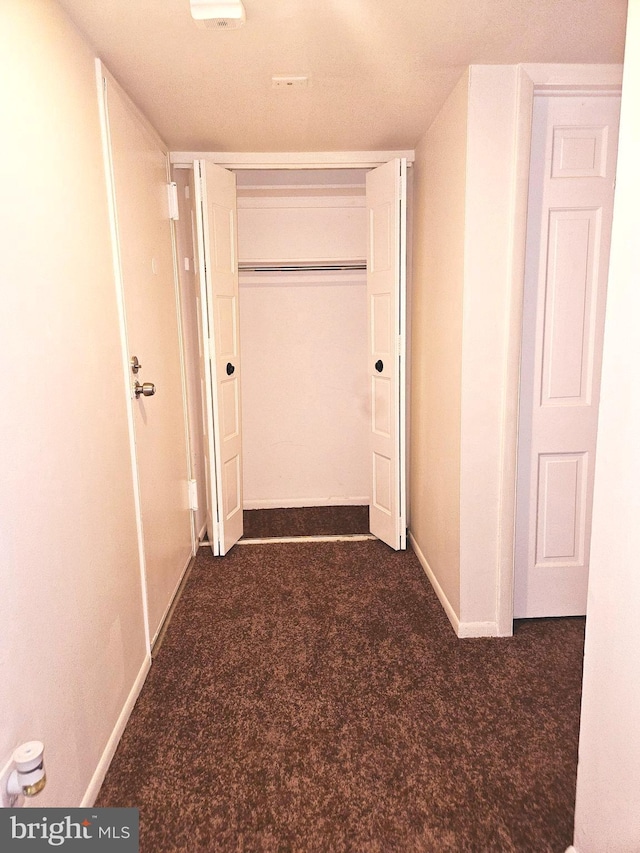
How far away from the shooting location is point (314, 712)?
212cm

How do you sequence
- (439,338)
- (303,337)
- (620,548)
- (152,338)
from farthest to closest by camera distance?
(303,337), (439,338), (152,338), (620,548)

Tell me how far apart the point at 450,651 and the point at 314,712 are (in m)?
0.69

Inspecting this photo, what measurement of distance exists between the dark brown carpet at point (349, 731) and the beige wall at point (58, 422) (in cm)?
27

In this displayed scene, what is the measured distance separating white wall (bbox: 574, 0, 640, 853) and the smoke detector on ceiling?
109 centimetres

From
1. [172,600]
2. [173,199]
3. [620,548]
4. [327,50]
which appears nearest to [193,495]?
[172,600]

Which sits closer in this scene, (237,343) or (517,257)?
(517,257)

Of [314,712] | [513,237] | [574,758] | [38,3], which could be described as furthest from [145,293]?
[574,758]

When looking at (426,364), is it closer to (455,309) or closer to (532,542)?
(455,309)

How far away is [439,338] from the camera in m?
2.88

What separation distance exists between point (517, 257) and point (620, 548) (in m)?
1.44

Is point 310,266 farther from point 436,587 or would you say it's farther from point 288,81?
point 436,587

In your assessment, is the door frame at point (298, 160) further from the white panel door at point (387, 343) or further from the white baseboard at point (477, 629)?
the white baseboard at point (477, 629)

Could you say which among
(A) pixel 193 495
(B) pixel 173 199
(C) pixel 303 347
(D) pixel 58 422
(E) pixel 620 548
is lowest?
(A) pixel 193 495

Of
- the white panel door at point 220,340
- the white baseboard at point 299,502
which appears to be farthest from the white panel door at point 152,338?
the white baseboard at point 299,502
